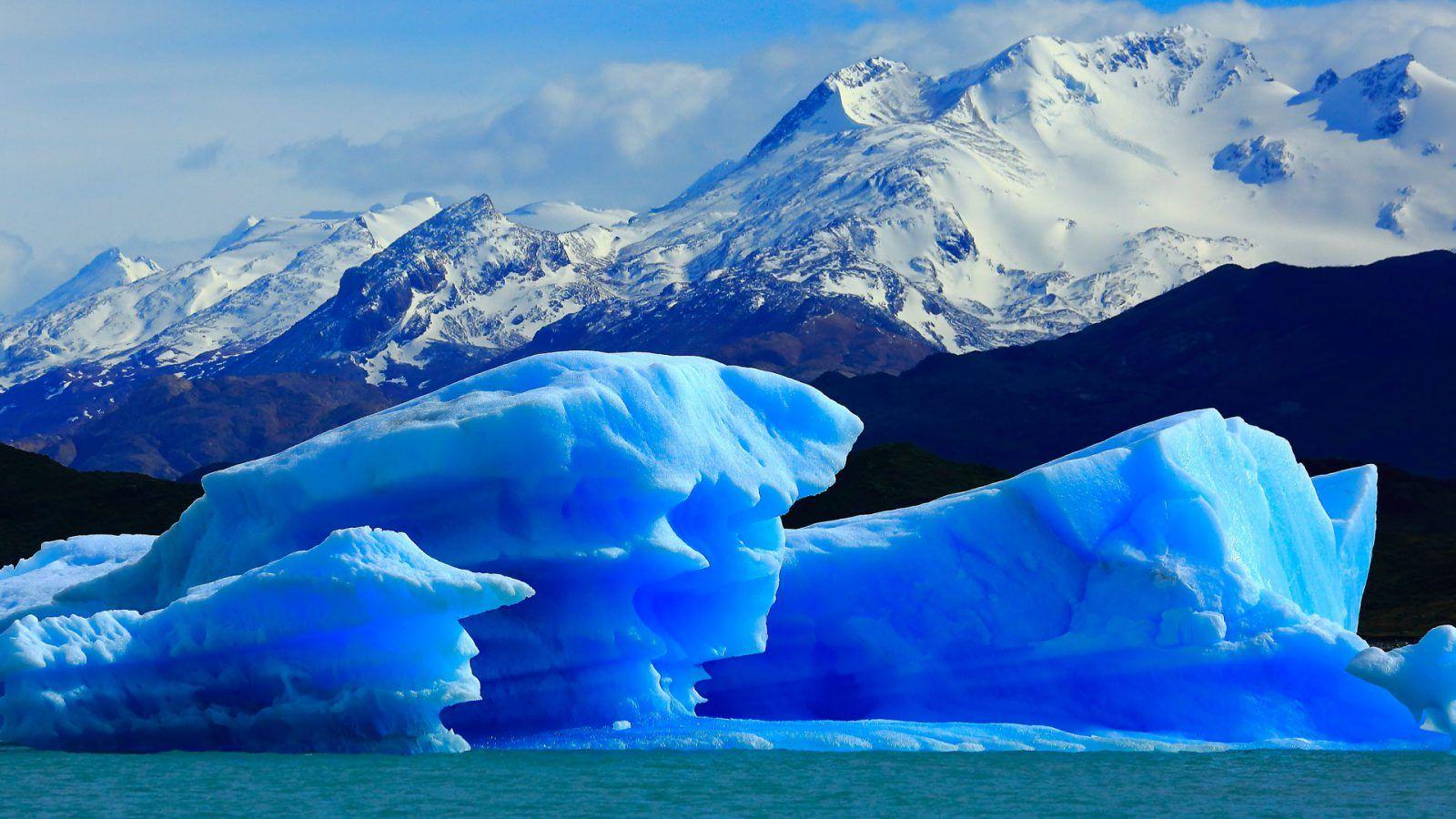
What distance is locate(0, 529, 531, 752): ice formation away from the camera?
24656 mm

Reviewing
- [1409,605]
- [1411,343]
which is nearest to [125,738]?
[1409,605]

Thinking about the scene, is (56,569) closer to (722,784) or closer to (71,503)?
(722,784)

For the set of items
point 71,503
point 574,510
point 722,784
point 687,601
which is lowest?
point 722,784

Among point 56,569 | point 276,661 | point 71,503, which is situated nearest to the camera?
point 276,661

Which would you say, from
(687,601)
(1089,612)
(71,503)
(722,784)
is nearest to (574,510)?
(687,601)

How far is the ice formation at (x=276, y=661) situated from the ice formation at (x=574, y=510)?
75.7 inches

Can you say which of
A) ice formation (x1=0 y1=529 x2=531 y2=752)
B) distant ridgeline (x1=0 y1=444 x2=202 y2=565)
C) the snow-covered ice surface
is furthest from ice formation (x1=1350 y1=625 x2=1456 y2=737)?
distant ridgeline (x1=0 y1=444 x2=202 y2=565)

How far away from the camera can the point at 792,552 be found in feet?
108

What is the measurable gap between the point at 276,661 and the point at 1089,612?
480 inches

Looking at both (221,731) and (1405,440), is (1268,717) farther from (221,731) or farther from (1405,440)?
(1405,440)

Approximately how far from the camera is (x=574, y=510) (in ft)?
91.7

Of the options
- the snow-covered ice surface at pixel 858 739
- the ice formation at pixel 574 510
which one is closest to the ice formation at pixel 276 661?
the ice formation at pixel 574 510

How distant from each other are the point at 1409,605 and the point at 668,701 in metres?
50.0

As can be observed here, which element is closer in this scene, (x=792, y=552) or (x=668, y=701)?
(x=668, y=701)
